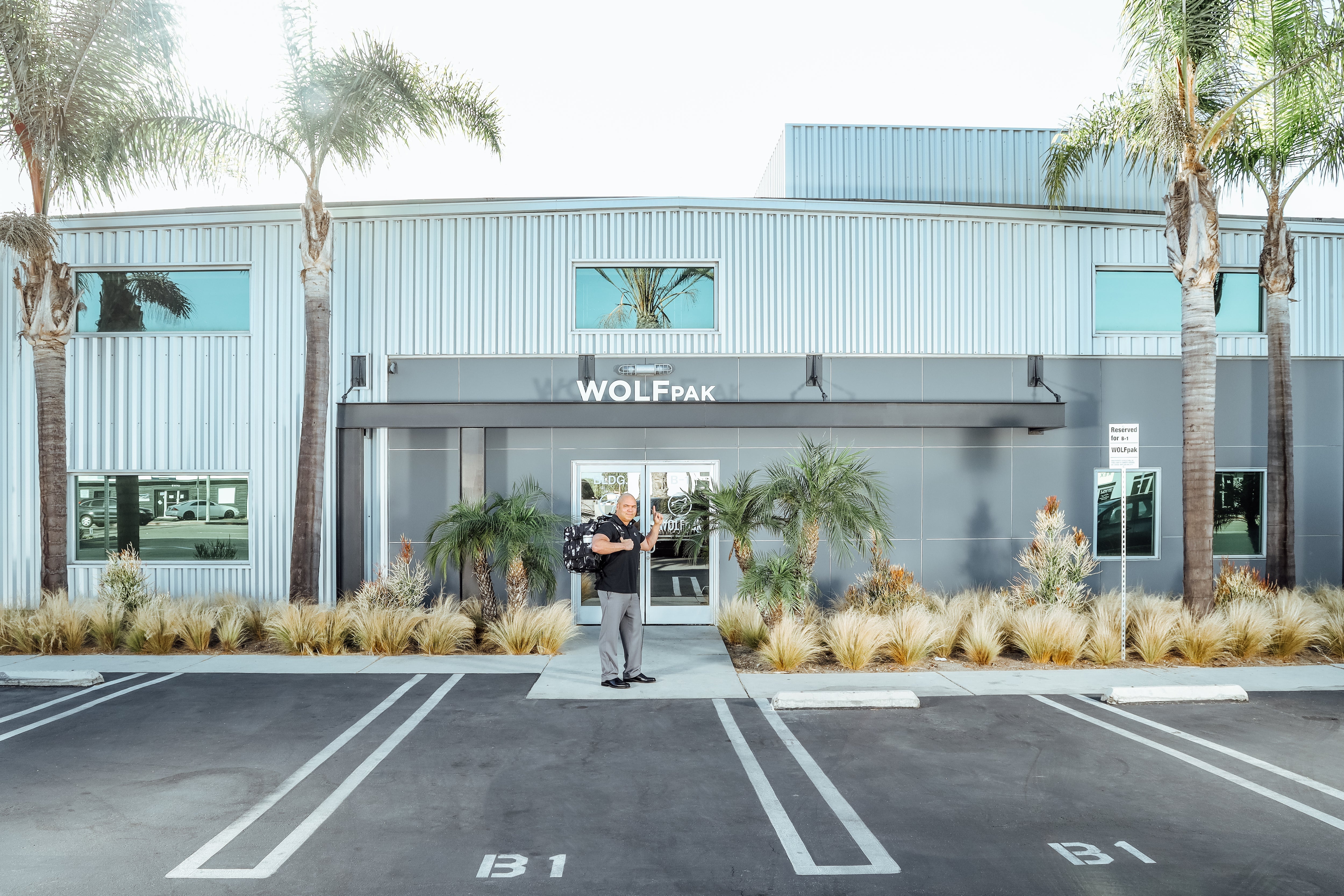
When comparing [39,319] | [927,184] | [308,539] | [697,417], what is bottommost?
[308,539]

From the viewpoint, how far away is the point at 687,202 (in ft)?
42.3

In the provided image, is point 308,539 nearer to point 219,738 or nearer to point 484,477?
point 484,477

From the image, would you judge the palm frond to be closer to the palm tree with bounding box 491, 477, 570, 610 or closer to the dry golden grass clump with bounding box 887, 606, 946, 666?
the palm tree with bounding box 491, 477, 570, 610

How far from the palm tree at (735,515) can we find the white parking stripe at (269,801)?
4691mm

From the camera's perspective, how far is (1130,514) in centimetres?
1328

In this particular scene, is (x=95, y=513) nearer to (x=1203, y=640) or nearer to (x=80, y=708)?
(x=80, y=708)

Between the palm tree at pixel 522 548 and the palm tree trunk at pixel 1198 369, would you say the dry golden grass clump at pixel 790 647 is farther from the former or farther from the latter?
the palm tree trunk at pixel 1198 369

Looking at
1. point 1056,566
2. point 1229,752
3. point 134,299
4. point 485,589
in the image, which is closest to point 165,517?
point 134,299

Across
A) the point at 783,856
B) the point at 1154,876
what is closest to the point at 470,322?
the point at 783,856

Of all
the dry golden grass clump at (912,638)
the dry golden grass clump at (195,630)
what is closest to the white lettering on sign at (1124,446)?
the dry golden grass clump at (912,638)

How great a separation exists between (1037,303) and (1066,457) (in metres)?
2.64

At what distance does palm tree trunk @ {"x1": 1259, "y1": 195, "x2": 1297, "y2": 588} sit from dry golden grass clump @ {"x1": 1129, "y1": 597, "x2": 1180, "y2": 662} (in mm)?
3439

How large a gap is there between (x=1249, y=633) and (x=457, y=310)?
12081 millimetres

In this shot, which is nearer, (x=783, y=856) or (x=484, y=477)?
(x=783, y=856)
